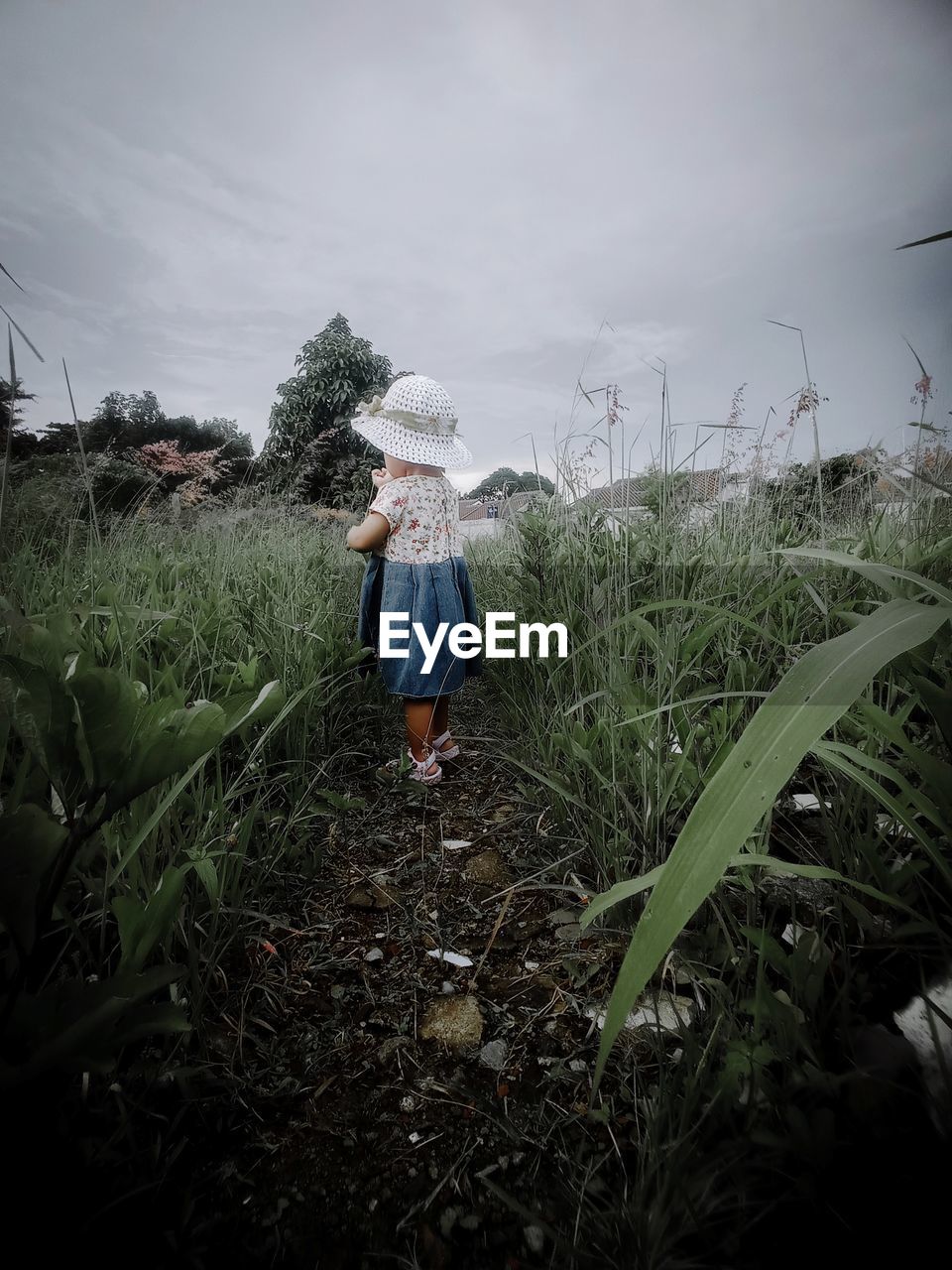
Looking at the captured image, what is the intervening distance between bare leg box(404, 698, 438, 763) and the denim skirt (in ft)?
0.14

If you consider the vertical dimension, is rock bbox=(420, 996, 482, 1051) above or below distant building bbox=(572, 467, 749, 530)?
below

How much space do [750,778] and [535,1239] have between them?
56cm

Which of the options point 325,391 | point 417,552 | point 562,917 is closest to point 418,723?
point 417,552

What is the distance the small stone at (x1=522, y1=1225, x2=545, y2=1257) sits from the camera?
0.55m

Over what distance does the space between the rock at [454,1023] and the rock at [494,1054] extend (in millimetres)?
20

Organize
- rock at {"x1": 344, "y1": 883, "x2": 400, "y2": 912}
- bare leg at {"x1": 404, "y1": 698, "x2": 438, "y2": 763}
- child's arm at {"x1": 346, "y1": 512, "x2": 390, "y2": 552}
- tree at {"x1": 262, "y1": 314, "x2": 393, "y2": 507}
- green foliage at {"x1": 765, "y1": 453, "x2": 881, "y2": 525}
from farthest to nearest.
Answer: tree at {"x1": 262, "y1": 314, "x2": 393, "y2": 507}, green foliage at {"x1": 765, "y1": 453, "x2": 881, "y2": 525}, child's arm at {"x1": 346, "y1": 512, "x2": 390, "y2": 552}, bare leg at {"x1": 404, "y1": 698, "x2": 438, "y2": 763}, rock at {"x1": 344, "y1": 883, "x2": 400, "y2": 912}

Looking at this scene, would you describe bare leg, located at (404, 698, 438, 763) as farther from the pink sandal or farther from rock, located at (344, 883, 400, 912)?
rock, located at (344, 883, 400, 912)

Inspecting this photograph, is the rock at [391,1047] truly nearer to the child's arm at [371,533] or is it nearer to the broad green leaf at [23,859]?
the broad green leaf at [23,859]

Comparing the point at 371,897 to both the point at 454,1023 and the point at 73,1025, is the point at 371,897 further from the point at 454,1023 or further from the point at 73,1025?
the point at 73,1025

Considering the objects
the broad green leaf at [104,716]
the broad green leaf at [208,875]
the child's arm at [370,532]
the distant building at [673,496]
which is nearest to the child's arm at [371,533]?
the child's arm at [370,532]

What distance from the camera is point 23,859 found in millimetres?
400

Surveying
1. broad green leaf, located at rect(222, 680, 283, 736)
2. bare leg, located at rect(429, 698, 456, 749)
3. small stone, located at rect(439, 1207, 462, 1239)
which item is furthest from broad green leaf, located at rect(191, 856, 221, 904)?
bare leg, located at rect(429, 698, 456, 749)

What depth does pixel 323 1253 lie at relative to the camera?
556 mm

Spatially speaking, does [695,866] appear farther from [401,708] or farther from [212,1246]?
[401,708]
